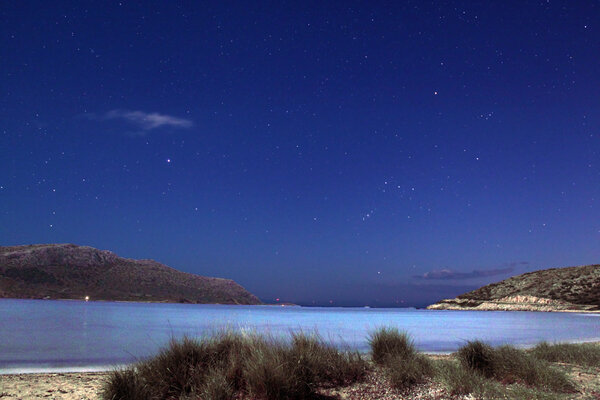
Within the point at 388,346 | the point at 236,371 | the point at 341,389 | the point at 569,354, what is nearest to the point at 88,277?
the point at 388,346

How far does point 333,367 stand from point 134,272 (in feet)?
540

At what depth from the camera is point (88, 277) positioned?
465ft

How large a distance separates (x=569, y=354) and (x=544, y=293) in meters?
107

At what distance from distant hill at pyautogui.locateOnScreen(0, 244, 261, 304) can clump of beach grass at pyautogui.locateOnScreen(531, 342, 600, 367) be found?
132635 mm

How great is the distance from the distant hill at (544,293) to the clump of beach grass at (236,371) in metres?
98.0

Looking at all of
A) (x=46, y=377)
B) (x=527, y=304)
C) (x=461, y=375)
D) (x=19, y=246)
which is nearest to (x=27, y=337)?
(x=46, y=377)

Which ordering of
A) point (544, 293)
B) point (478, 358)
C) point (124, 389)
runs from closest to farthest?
point (124, 389)
point (478, 358)
point (544, 293)

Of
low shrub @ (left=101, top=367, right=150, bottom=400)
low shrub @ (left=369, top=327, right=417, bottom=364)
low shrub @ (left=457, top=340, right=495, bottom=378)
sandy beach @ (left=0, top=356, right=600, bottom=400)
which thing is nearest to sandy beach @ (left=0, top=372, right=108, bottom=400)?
sandy beach @ (left=0, top=356, right=600, bottom=400)

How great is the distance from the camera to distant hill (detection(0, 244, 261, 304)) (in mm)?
126625

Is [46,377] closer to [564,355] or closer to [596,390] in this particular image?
[596,390]

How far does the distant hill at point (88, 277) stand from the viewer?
127 m

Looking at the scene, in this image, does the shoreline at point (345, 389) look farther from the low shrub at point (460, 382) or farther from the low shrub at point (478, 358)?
the low shrub at point (478, 358)

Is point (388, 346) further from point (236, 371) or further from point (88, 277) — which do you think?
point (88, 277)

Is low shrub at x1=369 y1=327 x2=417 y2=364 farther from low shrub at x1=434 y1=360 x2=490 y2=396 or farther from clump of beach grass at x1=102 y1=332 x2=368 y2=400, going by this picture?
low shrub at x1=434 y1=360 x2=490 y2=396
